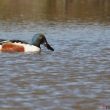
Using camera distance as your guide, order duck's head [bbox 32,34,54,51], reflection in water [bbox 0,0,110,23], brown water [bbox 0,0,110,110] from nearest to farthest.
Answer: brown water [bbox 0,0,110,110] → duck's head [bbox 32,34,54,51] → reflection in water [bbox 0,0,110,23]

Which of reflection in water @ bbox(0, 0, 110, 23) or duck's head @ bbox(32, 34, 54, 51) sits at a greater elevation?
duck's head @ bbox(32, 34, 54, 51)

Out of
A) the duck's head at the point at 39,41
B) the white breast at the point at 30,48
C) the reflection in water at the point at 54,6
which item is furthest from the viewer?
the reflection in water at the point at 54,6

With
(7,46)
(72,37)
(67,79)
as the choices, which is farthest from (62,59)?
(72,37)

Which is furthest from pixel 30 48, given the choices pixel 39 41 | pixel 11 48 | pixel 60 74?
pixel 60 74

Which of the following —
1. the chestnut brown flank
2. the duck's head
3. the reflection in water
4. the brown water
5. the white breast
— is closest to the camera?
the brown water

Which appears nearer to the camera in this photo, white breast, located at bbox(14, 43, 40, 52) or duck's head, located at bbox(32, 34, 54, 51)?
white breast, located at bbox(14, 43, 40, 52)

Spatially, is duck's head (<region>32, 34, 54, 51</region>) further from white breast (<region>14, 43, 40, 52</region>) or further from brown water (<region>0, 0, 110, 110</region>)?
white breast (<region>14, 43, 40, 52</region>)

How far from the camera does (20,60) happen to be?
21391 mm

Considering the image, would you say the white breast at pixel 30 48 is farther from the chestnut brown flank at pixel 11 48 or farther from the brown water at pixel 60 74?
the brown water at pixel 60 74

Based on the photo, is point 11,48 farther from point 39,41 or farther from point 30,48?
point 39,41

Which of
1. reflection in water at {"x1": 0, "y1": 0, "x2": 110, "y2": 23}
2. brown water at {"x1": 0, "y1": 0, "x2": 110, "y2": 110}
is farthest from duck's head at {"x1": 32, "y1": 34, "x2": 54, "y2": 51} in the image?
reflection in water at {"x1": 0, "y1": 0, "x2": 110, "y2": 23}

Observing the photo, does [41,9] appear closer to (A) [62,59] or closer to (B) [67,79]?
(A) [62,59]

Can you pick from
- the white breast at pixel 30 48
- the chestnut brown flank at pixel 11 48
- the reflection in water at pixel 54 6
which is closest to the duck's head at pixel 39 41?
the white breast at pixel 30 48

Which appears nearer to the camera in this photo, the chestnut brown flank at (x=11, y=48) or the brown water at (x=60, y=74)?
the brown water at (x=60, y=74)
